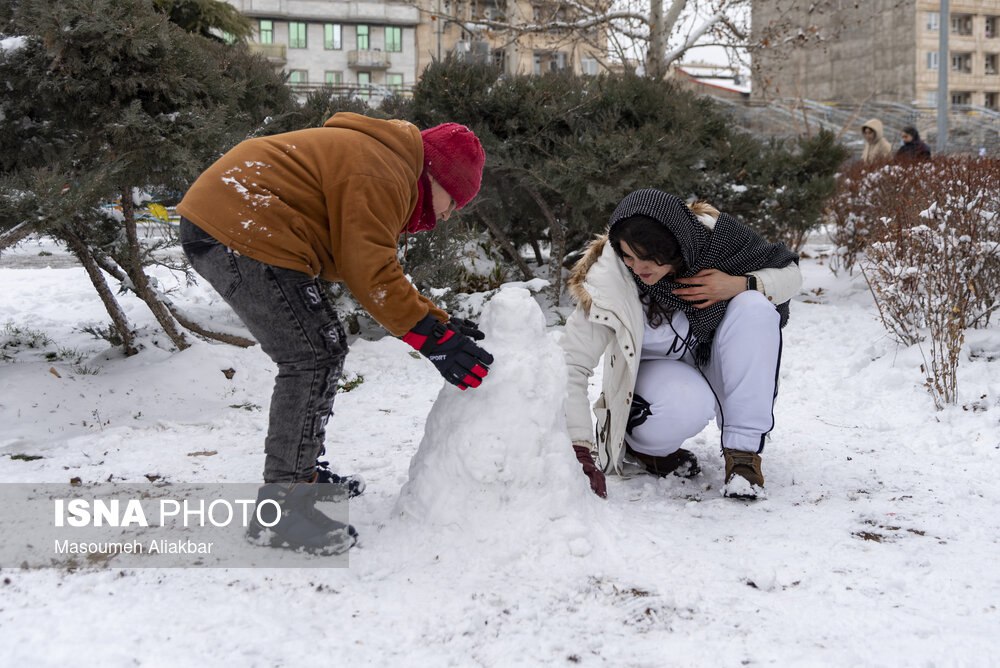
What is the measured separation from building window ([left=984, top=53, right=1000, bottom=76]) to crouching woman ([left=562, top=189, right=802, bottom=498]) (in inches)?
1925

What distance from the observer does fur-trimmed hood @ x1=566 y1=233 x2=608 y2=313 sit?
2797mm

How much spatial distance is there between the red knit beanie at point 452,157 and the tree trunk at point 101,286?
7.72ft

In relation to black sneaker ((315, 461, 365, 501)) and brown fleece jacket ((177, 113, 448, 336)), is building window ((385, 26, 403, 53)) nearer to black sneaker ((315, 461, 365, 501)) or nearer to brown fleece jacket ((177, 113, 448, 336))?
black sneaker ((315, 461, 365, 501))

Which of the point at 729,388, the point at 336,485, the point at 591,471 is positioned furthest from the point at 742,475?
the point at 336,485

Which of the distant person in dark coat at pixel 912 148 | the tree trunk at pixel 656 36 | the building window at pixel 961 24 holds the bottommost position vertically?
the distant person in dark coat at pixel 912 148

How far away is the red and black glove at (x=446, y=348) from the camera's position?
2.21m

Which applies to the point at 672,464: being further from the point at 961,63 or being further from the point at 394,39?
the point at 961,63

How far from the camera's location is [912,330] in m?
4.83

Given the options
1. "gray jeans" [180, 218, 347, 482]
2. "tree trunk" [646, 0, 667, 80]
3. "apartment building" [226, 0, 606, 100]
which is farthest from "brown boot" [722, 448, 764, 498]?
"apartment building" [226, 0, 606, 100]

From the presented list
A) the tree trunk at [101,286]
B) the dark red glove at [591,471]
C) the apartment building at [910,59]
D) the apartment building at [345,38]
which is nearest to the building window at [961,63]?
the apartment building at [910,59]

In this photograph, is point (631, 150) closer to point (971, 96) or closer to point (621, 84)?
point (621, 84)

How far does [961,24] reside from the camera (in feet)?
138

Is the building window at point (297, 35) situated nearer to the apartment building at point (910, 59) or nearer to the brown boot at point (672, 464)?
the apartment building at point (910, 59)

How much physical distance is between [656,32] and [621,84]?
432 cm
